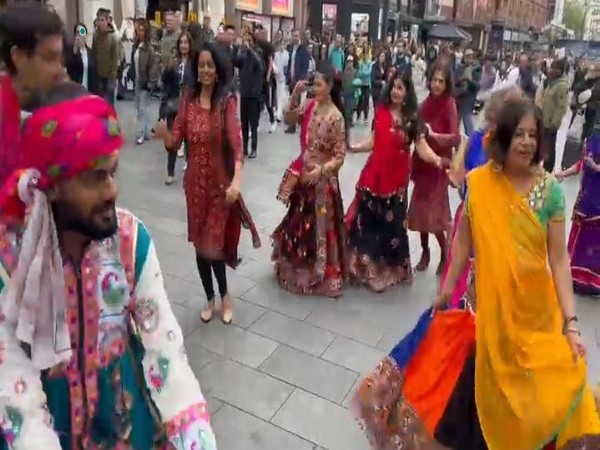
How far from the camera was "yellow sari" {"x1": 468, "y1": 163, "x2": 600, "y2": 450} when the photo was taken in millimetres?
2367

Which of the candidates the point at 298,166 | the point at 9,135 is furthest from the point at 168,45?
the point at 9,135

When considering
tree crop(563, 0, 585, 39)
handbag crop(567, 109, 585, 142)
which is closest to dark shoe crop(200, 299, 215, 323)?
handbag crop(567, 109, 585, 142)

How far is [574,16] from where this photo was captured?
288 ft

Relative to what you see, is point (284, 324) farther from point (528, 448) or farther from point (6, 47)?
point (6, 47)

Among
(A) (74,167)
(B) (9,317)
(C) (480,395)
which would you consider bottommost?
(C) (480,395)

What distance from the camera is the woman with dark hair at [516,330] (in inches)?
93.7

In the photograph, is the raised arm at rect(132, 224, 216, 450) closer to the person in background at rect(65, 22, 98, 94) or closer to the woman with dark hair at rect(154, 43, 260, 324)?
the woman with dark hair at rect(154, 43, 260, 324)

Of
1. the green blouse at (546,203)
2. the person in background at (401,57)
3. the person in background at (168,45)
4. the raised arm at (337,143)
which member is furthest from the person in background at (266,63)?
the green blouse at (546,203)

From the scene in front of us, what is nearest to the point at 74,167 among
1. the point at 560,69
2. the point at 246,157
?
the point at 246,157

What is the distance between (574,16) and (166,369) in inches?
3850

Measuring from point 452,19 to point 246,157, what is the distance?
142 feet

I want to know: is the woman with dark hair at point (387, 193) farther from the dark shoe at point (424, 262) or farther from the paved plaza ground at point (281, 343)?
the dark shoe at point (424, 262)

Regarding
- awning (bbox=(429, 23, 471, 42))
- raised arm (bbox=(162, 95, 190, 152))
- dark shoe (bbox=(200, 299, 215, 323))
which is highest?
raised arm (bbox=(162, 95, 190, 152))

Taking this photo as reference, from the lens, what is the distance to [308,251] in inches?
183
